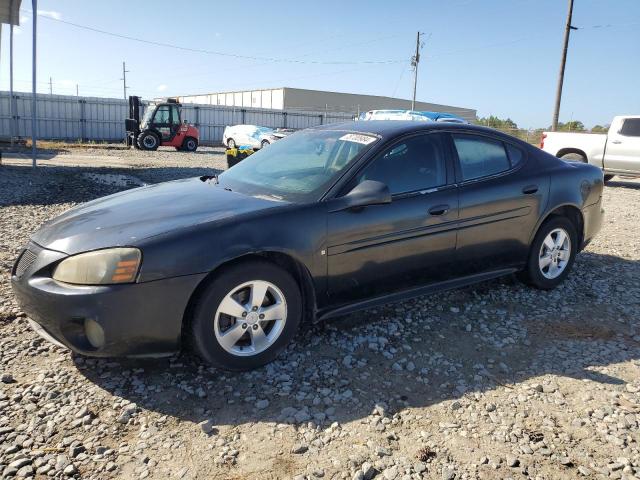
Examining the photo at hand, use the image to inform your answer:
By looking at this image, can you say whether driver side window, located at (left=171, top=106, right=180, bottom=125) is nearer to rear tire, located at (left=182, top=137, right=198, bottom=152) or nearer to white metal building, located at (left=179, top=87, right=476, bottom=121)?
rear tire, located at (left=182, top=137, right=198, bottom=152)

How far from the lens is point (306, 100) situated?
5753cm

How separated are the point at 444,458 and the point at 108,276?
76.8 inches

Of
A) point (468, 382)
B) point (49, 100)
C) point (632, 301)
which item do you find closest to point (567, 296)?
point (632, 301)

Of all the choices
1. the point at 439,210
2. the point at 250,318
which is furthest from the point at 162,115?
the point at 250,318

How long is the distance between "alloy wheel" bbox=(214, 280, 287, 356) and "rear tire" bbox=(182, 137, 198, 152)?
22.6m

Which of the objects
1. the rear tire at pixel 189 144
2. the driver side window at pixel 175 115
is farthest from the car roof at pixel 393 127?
the rear tire at pixel 189 144

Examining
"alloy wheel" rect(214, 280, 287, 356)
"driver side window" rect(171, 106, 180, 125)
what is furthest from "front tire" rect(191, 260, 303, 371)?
"driver side window" rect(171, 106, 180, 125)

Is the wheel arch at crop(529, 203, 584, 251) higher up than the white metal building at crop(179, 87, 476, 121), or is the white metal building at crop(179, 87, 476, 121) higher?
the white metal building at crop(179, 87, 476, 121)

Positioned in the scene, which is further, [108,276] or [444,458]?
[108,276]

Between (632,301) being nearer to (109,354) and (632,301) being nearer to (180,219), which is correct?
(180,219)

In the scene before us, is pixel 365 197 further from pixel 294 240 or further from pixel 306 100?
pixel 306 100

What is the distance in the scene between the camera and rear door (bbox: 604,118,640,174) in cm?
1289

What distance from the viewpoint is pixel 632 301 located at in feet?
15.1

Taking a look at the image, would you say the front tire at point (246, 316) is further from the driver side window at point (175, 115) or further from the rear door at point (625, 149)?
the driver side window at point (175, 115)
